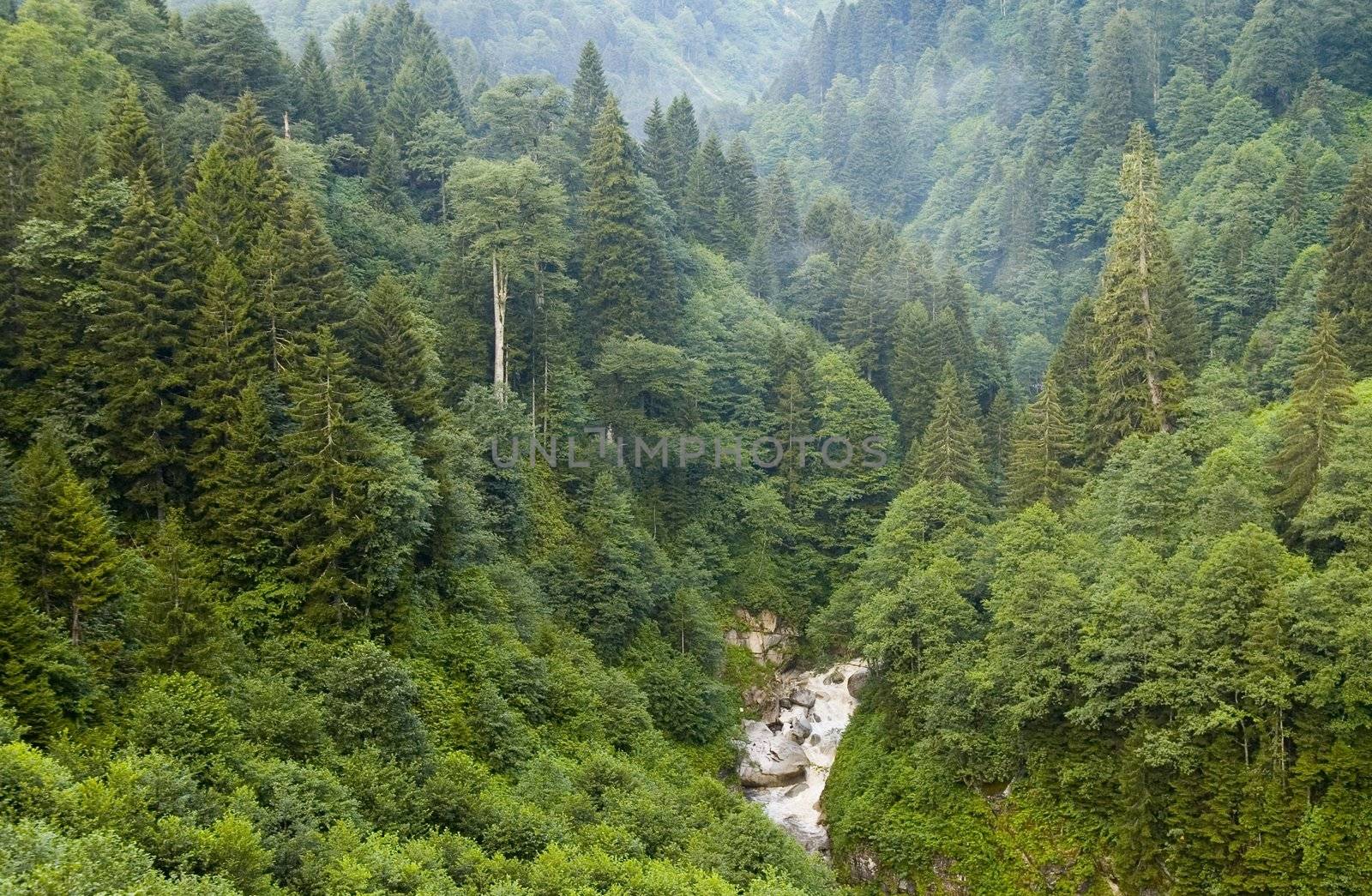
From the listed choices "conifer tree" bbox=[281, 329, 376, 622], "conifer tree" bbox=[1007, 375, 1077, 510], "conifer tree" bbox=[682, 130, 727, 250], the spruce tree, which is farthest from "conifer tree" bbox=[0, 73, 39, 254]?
"conifer tree" bbox=[682, 130, 727, 250]

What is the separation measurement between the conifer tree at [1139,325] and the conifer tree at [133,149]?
47460mm

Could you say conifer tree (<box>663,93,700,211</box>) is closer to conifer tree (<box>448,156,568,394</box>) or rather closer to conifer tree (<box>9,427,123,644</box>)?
conifer tree (<box>448,156,568,394</box>)

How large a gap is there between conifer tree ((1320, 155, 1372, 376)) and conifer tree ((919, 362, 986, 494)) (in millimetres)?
19899

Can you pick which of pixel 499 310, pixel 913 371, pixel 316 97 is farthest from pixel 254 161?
pixel 913 371

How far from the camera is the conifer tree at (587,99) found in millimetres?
88375

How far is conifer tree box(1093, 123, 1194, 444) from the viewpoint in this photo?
61.6 m

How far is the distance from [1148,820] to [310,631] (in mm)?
31638

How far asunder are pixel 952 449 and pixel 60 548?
4762cm

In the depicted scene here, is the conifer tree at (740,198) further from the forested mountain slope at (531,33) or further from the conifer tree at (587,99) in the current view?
the forested mountain slope at (531,33)

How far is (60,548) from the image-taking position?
3278cm

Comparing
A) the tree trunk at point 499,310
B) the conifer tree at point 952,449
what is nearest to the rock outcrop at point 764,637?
the conifer tree at point 952,449

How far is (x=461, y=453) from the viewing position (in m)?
54.0

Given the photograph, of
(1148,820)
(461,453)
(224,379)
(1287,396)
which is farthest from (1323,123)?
(224,379)

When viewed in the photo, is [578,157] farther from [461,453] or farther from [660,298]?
[461,453]
